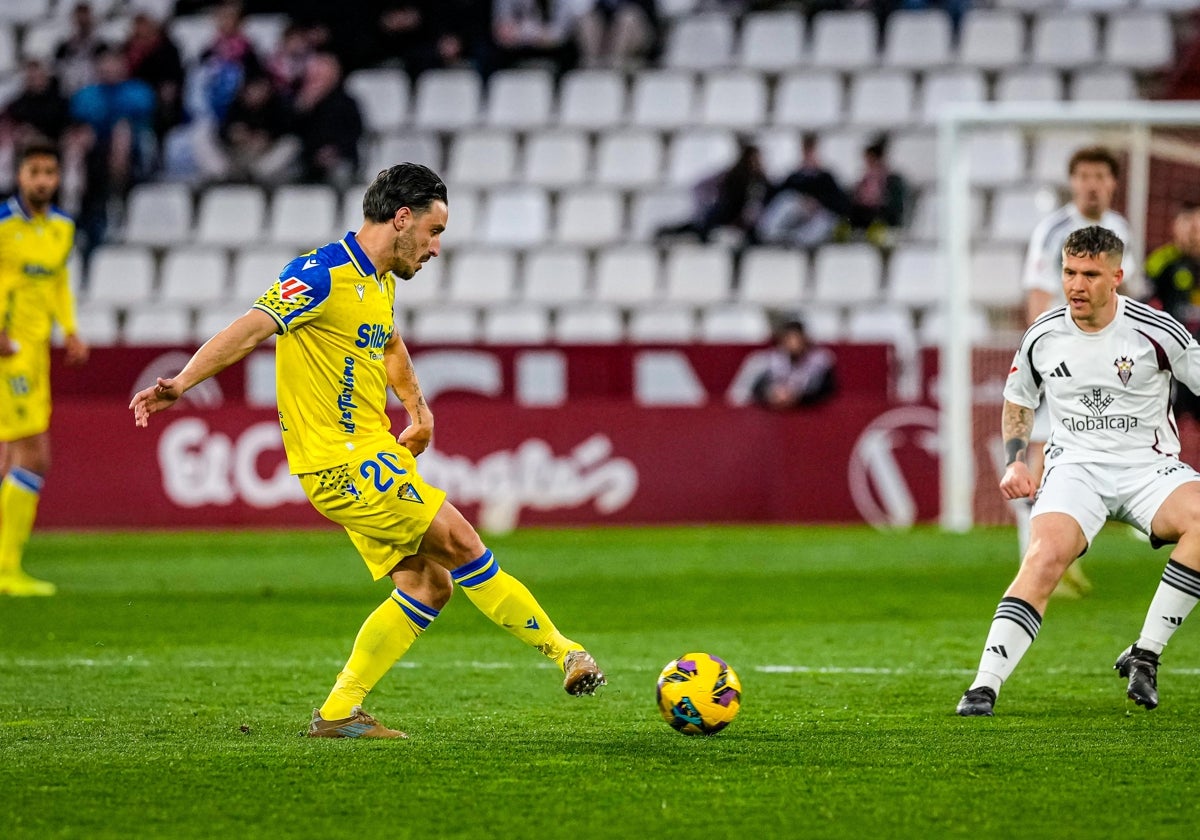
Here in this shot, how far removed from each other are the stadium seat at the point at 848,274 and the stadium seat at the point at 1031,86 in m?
2.54

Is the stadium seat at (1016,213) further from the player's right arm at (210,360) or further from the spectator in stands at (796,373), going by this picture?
the player's right arm at (210,360)

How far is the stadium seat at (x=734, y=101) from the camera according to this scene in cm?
1922

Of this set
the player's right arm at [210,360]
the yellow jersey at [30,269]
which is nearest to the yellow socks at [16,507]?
the yellow jersey at [30,269]

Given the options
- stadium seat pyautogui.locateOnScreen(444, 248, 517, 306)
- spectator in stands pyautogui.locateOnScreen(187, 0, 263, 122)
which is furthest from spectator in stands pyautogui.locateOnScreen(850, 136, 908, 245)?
spectator in stands pyautogui.locateOnScreen(187, 0, 263, 122)

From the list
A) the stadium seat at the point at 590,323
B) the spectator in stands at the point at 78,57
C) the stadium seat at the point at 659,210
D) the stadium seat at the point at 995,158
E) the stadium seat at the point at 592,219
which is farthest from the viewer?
the spectator in stands at the point at 78,57

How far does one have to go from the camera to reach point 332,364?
589 cm

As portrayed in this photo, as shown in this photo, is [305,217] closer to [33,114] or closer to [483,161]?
[483,161]

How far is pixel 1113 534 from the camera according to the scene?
1460cm

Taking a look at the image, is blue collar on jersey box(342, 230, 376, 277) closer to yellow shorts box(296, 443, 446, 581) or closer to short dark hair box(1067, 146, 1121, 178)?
yellow shorts box(296, 443, 446, 581)

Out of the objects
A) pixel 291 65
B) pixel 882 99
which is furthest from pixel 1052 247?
pixel 291 65

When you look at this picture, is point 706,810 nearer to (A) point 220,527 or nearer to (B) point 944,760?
(B) point 944,760

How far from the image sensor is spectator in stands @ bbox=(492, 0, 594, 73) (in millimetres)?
19906

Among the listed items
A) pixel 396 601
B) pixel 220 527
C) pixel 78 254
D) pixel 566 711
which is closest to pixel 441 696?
pixel 566 711

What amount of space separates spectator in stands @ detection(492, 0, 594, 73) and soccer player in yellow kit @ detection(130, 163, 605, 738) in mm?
14278
